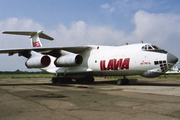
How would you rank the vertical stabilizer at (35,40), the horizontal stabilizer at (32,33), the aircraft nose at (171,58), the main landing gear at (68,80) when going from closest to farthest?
the aircraft nose at (171,58), the main landing gear at (68,80), the horizontal stabilizer at (32,33), the vertical stabilizer at (35,40)

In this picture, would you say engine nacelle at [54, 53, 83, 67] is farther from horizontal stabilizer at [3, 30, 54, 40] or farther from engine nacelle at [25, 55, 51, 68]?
horizontal stabilizer at [3, 30, 54, 40]

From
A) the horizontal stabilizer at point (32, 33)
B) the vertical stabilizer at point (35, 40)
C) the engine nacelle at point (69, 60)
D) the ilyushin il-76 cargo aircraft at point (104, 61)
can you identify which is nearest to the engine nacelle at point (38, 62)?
the ilyushin il-76 cargo aircraft at point (104, 61)

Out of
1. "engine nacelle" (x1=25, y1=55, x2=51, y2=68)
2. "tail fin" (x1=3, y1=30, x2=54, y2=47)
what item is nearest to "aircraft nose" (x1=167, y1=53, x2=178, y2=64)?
"engine nacelle" (x1=25, y1=55, x2=51, y2=68)

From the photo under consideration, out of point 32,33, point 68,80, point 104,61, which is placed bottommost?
point 68,80

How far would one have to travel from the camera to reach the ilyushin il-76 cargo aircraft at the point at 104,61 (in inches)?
445

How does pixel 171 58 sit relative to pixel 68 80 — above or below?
above

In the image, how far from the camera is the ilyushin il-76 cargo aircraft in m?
11.3

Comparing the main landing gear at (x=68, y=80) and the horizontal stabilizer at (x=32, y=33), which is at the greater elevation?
the horizontal stabilizer at (x=32, y=33)

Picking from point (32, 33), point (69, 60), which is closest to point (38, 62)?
point (69, 60)

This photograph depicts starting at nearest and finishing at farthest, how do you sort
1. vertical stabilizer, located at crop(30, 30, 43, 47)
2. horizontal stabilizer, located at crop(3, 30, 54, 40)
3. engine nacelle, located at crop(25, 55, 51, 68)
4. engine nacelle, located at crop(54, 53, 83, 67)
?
1. engine nacelle, located at crop(54, 53, 83, 67)
2. engine nacelle, located at crop(25, 55, 51, 68)
3. horizontal stabilizer, located at crop(3, 30, 54, 40)
4. vertical stabilizer, located at crop(30, 30, 43, 47)

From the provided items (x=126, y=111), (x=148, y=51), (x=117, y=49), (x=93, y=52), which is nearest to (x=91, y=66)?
(x=93, y=52)

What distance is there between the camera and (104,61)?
13555 mm

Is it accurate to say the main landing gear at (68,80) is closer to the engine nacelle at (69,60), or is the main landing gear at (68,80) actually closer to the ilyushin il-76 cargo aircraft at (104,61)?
the ilyushin il-76 cargo aircraft at (104,61)

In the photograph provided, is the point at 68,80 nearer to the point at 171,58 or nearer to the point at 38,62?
the point at 38,62
